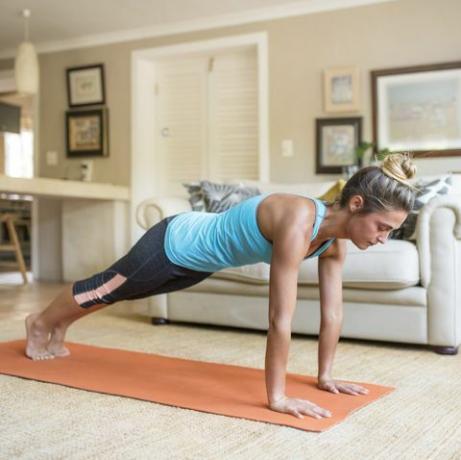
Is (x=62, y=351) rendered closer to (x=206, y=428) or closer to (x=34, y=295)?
(x=206, y=428)

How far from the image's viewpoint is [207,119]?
17.4 ft

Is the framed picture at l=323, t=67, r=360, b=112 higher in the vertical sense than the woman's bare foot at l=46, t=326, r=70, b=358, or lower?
higher

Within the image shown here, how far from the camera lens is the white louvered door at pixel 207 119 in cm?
515

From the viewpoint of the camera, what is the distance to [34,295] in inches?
185

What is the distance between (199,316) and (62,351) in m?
0.92

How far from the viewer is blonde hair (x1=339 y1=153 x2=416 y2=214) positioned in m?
1.63

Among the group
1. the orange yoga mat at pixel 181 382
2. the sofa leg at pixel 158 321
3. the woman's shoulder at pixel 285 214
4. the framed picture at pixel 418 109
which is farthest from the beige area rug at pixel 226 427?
the framed picture at pixel 418 109

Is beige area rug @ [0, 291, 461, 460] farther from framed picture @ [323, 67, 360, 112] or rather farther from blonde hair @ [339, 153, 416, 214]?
framed picture @ [323, 67, 360, 112]

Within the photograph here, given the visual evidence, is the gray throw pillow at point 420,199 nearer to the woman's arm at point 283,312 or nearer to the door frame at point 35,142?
the woman's arm at point 283,312

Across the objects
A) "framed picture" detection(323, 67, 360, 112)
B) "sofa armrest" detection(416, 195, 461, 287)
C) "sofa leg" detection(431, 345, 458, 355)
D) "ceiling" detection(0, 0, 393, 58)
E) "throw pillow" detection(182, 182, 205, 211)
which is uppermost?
"ceiling" detection(0, 0, 393, 58)

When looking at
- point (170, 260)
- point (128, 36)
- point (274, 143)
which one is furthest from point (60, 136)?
A: point (170, 260)

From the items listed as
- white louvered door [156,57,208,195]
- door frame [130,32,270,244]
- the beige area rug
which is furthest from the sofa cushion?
door frame [130,32,270,244]

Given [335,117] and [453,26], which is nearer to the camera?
[453,26]

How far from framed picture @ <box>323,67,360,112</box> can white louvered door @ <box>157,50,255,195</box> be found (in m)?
0.68
